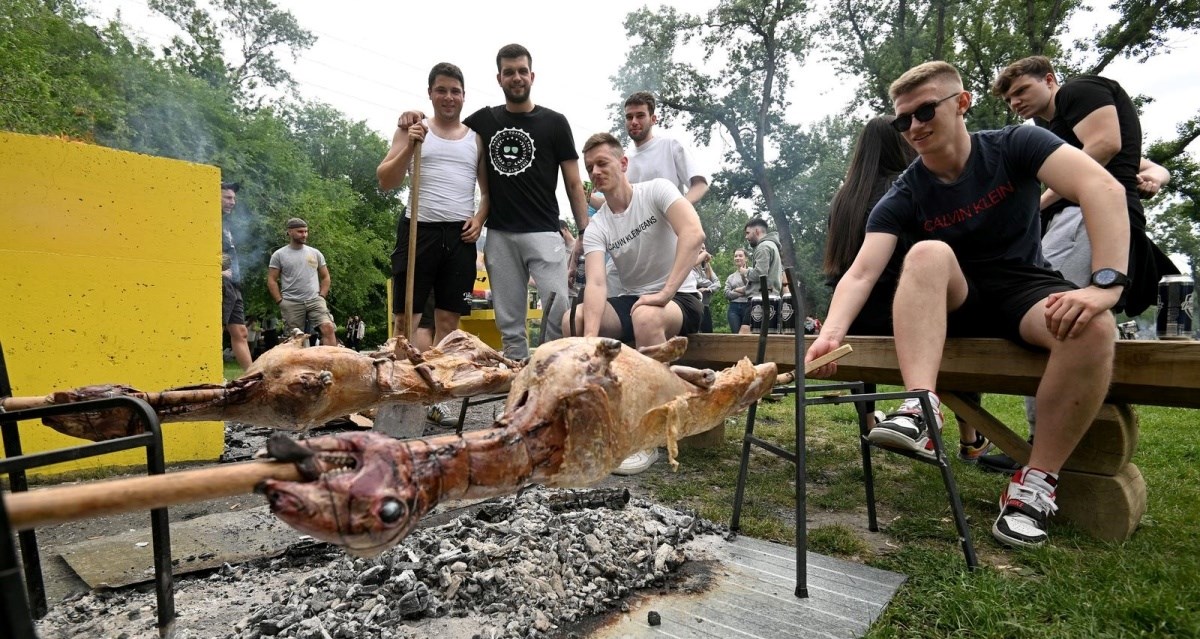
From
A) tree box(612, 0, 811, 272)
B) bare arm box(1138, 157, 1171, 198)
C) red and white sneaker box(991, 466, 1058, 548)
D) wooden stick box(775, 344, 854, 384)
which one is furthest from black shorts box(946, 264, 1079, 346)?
tree box(612, 0, 811, 272)

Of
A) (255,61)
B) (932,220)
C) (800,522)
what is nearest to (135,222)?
(800,522)

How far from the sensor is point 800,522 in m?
2.08

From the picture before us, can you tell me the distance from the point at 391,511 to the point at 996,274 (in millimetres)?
2708

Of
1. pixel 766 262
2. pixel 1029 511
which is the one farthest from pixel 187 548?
pixel 766 262

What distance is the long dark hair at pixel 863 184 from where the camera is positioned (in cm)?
372

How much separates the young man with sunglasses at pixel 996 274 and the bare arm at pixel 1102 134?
901mm

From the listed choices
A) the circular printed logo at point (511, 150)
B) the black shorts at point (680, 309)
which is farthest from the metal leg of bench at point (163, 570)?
the circular printed logo at point (511, 150)

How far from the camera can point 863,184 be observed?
3.77 metres

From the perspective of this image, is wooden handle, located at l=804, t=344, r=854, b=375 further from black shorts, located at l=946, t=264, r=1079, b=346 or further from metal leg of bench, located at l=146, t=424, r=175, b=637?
metal leg of bench, located at l=146, t=424, r=175, b=637

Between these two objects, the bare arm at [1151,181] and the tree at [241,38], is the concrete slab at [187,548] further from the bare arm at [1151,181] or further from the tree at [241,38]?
the tree at [241,38]

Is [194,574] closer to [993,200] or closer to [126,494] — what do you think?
[126,494]

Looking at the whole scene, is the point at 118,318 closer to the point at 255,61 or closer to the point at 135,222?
the point at 135,222

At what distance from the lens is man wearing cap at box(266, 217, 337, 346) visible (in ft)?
26.3

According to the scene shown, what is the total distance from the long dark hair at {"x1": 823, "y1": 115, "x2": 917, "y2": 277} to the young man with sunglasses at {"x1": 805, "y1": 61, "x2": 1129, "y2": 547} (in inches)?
35.6
